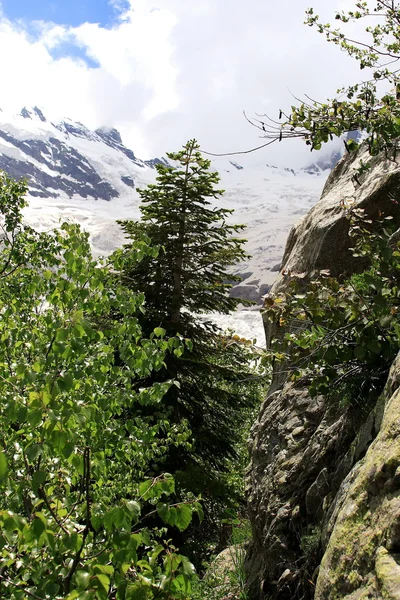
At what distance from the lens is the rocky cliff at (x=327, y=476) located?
8.77 ft

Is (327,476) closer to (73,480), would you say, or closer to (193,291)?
(73,480)

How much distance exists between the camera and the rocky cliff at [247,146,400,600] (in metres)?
2.67

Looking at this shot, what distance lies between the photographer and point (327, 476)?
4652mm

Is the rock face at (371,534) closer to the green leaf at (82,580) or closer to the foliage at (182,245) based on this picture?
the green leaf at (82,580)

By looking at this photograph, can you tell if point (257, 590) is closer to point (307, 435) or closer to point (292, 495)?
point (292, 495)

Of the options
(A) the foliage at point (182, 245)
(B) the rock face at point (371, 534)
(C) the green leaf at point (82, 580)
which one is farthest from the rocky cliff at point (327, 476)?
(A) the foliage at point (182, 245)

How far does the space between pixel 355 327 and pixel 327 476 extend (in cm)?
157

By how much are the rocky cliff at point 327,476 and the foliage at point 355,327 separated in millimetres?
283

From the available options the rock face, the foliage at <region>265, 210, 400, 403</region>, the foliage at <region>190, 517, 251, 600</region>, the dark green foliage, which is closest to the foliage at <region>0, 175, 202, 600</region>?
the rock face

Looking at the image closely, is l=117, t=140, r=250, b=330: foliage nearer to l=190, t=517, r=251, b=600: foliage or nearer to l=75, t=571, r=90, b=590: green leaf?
l=190, t=517, r=251, b=600: foliage

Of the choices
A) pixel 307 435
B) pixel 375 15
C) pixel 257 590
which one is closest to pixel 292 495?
pixel 307 435

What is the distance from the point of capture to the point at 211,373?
1307 centimetres

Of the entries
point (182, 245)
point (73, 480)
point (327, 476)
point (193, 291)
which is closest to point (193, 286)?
point (193, 291)

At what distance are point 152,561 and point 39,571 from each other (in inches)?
24.4
